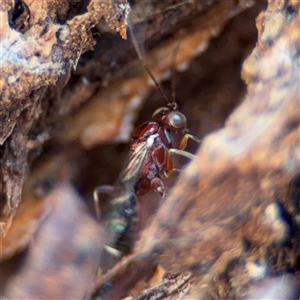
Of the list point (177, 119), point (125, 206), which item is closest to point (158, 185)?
point (125, 206)

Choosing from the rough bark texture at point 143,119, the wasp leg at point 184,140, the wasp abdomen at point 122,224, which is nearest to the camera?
the rough bark texture at point 143,119

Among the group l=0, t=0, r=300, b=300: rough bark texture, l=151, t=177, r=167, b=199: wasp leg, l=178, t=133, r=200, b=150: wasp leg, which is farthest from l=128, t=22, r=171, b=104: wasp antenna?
l=151, t=177, r=167, b=199: wasp leg

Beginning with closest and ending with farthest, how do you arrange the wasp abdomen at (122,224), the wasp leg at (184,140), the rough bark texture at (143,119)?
the rough bark texture at (143,119), the wasp abdomen at (122,224), the wasp leg at (184,140)

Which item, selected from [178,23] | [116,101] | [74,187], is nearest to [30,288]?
[74,187]

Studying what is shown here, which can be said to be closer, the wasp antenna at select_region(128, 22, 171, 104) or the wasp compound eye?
the wasp antenna at select_region(128, 22, 171, 104)

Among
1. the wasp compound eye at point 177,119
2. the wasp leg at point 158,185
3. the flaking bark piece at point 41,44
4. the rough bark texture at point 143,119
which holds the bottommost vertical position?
the wasp leg at point 158,185

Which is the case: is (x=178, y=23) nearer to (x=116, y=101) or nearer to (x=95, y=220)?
(x=116, y=101)

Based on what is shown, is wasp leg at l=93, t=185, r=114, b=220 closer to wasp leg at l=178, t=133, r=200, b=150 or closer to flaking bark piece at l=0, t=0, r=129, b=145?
wasp leg at l=178, t=133, r=200, b=150

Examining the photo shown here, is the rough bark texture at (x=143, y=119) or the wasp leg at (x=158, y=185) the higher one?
the rough bark texture at (x=143, y=119)

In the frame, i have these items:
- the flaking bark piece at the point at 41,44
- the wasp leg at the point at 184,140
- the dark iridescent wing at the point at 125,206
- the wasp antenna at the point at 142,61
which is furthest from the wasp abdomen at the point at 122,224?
the flaking bark piece at the point at 41,44

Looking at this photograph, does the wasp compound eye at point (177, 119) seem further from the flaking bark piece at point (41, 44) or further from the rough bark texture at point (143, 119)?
the flaking bark piece at point (41, 44)
